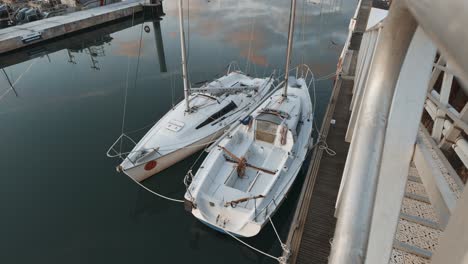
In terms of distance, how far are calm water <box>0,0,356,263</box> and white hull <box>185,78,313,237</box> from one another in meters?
1.75

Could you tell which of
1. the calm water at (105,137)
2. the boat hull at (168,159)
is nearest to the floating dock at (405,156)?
the calm water at (105,137)

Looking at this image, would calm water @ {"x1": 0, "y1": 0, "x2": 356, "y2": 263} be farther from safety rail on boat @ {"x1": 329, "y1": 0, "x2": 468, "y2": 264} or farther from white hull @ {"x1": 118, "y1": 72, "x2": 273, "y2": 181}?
safety rail on boat @ {"x1": 329, "y1": 0, "x2": 468, "y2": 264}

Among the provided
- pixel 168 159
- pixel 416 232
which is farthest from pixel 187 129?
pixel 416 232

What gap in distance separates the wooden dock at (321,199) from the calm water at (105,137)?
171cm

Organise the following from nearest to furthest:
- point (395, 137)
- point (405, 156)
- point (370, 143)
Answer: point (370, 143)
point (405, 156)
point (395, 137)

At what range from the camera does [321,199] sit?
428 inches

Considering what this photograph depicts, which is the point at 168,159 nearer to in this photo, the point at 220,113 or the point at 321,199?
the point at 220,113

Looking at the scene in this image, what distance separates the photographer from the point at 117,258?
35.0 ft

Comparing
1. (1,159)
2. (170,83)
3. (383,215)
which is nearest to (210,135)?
(170,83)

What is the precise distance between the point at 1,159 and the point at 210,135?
38.4ft

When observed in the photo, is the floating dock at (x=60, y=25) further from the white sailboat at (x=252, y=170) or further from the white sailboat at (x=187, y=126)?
the white sailboat at (x=252, y=170)

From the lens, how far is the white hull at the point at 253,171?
10.1 meters

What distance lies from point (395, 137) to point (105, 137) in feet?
56.7

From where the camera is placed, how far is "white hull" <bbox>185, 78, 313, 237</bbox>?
10.1 metres
